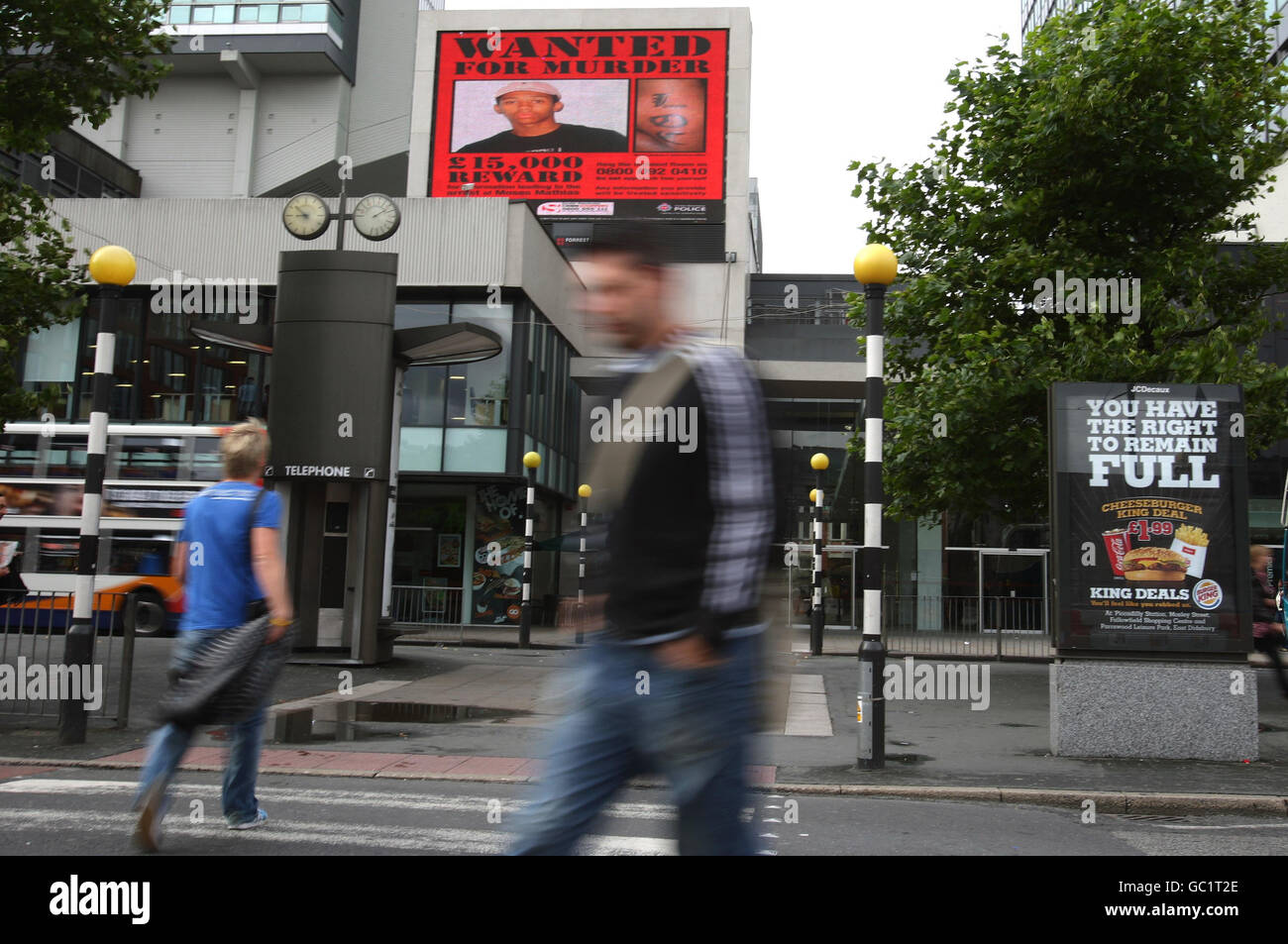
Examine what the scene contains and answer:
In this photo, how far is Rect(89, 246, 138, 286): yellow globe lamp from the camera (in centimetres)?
884

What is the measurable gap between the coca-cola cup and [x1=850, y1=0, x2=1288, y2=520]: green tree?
5.78 metres

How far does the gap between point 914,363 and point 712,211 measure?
1906 cm

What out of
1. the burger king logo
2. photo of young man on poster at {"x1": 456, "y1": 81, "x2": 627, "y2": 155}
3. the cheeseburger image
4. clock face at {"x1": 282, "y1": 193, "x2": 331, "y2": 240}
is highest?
photo of young man on poster at {"x1": 456, "y1": 81, "x2": 627, "y2": 155}

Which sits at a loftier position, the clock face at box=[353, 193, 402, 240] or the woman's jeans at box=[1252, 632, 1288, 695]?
the clock face at box=[353, 193, 402, 240]

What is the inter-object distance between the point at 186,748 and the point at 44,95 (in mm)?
9278

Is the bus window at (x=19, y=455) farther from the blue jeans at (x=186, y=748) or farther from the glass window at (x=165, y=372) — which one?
the blue jeans at (x=186, y=748)

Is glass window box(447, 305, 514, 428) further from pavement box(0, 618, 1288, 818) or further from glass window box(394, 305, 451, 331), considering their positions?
pavement box(0, 618, 1288, 818)

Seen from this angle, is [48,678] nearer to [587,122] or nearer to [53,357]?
[53,357]

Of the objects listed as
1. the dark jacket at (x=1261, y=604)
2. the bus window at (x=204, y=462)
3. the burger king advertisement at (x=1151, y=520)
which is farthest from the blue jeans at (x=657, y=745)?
the bus window at (x=204, y=462)

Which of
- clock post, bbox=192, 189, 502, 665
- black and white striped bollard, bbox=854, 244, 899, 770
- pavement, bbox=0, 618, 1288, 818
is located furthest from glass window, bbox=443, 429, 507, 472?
black and white striped bollard, bbox=854, 244, 899, 770

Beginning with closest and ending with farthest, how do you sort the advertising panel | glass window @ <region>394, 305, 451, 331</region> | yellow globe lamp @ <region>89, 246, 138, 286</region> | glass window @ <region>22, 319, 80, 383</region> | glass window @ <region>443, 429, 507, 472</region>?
1. yellow globe lamp @ <region>89, 246, 138, 286</region>
2. glass window @ <region>443, 429, 507, 472</region>
3. glass window @ <region>22, 319, 80, 383</region>
4. glass window @ <region>394, 305, 451, 331</region>
5. the advertising panel

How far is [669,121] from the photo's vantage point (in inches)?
1389

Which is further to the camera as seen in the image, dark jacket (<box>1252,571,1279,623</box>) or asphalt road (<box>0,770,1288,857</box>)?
dark jacket (<box>1252,571,1279,623</box>)
